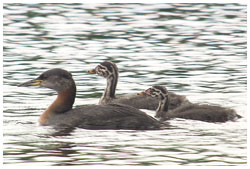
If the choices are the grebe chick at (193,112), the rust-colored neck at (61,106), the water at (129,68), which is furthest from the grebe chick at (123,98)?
the rust-colored neck at (61,106)

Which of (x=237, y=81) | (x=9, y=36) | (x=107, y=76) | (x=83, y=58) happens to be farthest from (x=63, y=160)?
(x=9, y=36)

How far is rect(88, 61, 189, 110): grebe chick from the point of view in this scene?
16.8 metres

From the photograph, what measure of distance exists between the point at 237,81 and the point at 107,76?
3.21m

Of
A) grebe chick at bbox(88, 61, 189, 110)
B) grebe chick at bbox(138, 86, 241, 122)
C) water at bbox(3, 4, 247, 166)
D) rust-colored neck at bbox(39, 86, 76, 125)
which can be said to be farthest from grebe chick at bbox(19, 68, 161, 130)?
grebe chick at bbox(88, 61, 189, 110)

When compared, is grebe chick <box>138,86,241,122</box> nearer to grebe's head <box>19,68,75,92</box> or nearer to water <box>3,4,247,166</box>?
water <box>3,4,247,166</box>

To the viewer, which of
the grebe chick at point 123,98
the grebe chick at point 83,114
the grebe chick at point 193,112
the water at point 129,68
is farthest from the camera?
the grebe chick at point 123,98

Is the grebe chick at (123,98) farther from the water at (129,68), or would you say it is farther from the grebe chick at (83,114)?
the grebe chick at (83,114)

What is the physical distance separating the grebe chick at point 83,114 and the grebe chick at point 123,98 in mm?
2253

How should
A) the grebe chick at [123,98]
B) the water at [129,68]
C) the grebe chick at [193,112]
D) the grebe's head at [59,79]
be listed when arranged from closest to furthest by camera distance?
the water at [129,68] < the grebe's head at [59,79] < the grebe chick at [193,112] < the grebe chick at [123,98]

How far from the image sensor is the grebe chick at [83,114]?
1432cm

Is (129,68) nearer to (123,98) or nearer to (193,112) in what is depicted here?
(123,98)

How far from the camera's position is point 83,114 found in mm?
14578

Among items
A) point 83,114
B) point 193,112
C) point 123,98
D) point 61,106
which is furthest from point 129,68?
point 83,114

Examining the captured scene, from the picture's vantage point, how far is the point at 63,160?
39.2 feet
